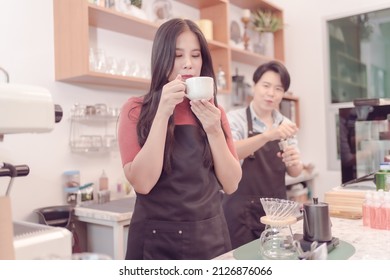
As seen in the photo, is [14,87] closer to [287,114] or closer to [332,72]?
[287,114]

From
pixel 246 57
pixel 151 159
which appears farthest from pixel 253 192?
pixel 246 57

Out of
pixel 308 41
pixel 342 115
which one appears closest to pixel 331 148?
pixel 308 41

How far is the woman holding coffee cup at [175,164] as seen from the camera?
1.05 metres

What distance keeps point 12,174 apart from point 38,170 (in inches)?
58.9

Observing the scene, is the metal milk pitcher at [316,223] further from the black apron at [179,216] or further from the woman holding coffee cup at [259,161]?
the woman holding coffee cup at [259,161]


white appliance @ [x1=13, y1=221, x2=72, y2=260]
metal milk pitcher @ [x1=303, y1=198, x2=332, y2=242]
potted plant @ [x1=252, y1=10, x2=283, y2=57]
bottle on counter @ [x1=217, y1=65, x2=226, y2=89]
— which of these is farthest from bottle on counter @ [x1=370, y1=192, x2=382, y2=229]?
potted plant @ [x1=252, y1=10, x2=283, y2=57]

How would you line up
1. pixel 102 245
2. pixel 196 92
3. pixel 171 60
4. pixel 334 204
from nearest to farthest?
pixel 196 92 < pixel 171 60 < pixel 334 204 < pixel 102 245

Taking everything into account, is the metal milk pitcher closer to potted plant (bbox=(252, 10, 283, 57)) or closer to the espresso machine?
the espresso machine

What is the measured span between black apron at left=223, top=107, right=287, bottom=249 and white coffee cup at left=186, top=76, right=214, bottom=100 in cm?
78

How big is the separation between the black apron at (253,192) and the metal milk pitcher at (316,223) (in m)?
0.69

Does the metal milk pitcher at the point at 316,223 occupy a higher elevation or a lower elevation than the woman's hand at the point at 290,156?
lower

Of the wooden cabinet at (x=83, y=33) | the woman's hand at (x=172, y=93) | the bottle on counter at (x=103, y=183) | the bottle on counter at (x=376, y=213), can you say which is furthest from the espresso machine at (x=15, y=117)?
the bottle on counter at (x=103, y=183)

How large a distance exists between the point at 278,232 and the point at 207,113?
1.22 ft

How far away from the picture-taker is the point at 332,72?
3621 millimetres
